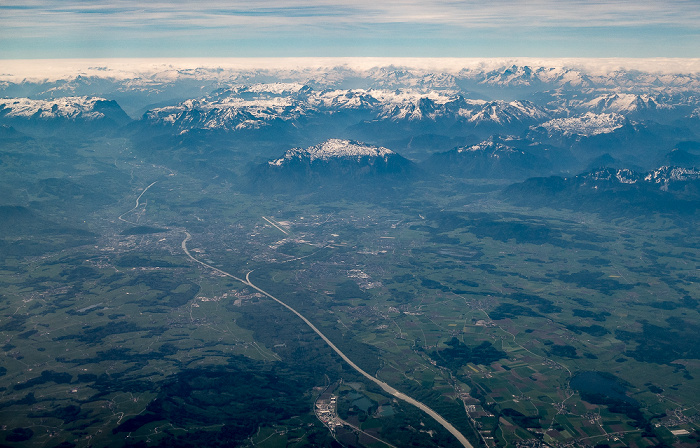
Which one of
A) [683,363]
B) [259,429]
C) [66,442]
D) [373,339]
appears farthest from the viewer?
[373,339]

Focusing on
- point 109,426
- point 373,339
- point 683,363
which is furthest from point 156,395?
point 683,363

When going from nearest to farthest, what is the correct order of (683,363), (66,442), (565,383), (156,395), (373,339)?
(66,442)
(156,395)
(565,383)
(683,363)
(373,339)

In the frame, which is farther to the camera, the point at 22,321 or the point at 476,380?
the point at 22,321

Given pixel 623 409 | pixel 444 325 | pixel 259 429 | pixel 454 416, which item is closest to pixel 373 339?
pixel 444 325

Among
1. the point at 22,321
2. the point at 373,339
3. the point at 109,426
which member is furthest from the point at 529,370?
the point at 22,321

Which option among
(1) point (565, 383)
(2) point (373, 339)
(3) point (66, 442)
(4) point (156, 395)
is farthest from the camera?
(2) point (373, 339)

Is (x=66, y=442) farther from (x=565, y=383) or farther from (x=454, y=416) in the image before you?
(x=565, y=383)

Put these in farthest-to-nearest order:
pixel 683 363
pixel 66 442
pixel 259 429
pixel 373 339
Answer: pixel 373 339, pixel 683 363, pixel 259 429, pixel 66 442

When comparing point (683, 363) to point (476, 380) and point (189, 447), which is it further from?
point (189, 447)

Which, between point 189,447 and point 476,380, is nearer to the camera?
point 189,447
